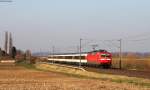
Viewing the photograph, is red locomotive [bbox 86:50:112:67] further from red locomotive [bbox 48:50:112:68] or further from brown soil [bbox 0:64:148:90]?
brown soil [bbox 0:64:148:90]

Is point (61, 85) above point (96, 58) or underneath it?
underneath

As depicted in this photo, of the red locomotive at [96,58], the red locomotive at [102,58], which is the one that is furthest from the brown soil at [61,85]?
the red locomotive at [96,58]

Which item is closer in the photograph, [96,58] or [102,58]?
[102,58]

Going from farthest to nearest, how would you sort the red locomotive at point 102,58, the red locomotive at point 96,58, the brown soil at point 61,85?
1. the red locomotive at point 96,58
2. the red locomotive at point 102,58
3. the brown soil at point 61,85

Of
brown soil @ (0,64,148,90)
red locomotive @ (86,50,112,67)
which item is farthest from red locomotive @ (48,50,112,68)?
brown soil @ (0,64,148,90)

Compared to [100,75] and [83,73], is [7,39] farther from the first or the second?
[100,75]

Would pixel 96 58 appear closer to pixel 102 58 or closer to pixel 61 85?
pixel 102 58

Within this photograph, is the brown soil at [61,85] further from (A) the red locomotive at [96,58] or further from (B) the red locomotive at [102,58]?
(A) the red locomotive at [96,58]

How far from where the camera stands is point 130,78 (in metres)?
39.5

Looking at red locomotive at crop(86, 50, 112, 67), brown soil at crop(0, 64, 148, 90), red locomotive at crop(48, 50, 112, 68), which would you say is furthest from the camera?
red locomotive at crop(48, 50, 112, 68)

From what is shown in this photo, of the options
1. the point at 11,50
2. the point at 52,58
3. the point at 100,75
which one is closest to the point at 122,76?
the point at 100,75

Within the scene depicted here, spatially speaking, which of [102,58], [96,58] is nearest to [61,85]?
[102,58]

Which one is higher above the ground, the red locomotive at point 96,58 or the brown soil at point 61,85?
the red locomotive at point 96,58

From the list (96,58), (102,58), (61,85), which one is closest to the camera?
(61,85)
